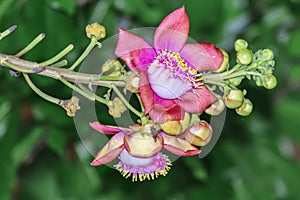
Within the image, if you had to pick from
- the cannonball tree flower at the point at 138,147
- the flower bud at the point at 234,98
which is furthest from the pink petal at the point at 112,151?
the flower bud at the point at 234,98

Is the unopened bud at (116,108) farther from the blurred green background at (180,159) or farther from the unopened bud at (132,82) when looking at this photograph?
the blurred green background at (180,159)

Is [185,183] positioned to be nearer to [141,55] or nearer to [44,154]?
[44,154]

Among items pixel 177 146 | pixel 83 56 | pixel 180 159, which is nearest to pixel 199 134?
pixel 177 146

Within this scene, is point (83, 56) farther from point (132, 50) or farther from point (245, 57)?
point (245, 57)

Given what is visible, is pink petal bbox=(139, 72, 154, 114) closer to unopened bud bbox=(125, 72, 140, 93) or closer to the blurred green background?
unopened bud bbox=(125, 72, 140, 93)

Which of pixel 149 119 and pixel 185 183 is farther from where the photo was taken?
pixel 185 183

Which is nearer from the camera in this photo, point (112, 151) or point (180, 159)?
point (112, 151)

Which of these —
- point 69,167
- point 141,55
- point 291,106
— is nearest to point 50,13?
point 69,167
